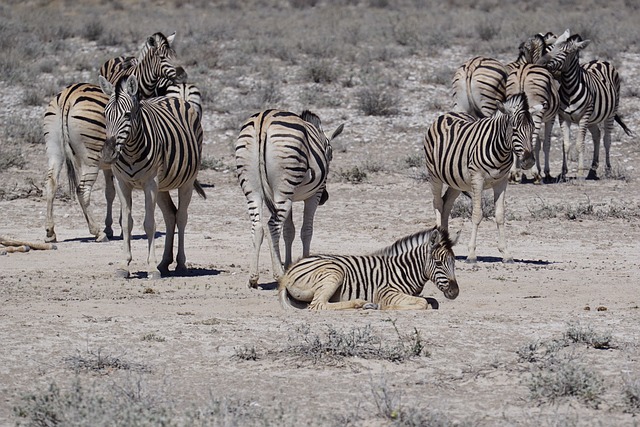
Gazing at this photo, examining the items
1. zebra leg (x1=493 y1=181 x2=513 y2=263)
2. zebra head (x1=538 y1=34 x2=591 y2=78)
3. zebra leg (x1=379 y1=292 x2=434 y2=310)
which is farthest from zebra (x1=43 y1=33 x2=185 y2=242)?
zebra head (x1=538 y1=34 x2=591 y2=78)

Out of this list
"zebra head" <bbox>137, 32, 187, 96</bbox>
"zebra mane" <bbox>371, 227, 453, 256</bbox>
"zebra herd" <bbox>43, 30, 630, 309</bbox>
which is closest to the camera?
"zebra herd" <bbox>43, 30, 630, 309</bbox>

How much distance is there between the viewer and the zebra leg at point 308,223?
11.7 m

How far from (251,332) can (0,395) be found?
203 cm

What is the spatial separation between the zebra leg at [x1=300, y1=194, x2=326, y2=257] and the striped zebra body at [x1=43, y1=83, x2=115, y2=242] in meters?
3.37

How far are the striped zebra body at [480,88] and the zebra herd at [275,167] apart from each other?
14.6 ft

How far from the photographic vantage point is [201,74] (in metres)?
26.4

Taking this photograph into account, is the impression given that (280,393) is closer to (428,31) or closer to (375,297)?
(375,297)

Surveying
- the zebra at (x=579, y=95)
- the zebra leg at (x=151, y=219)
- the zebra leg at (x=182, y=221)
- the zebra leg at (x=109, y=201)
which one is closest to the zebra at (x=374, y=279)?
the zebra leg at (x=151, y=219)

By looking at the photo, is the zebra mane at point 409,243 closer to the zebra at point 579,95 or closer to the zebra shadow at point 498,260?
the zebra shadow at point 498,260

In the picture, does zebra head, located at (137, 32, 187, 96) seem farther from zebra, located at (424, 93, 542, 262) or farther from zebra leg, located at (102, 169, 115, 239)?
zebra, located at (424, 93, 542, 262)

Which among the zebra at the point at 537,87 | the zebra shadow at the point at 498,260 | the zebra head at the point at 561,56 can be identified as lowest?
the zebra shadow at the point at 498,260

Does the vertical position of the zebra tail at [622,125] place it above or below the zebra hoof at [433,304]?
above

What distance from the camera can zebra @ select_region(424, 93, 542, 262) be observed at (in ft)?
41.5

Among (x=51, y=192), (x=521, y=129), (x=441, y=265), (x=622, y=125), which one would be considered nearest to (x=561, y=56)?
(x=622, y=125)
